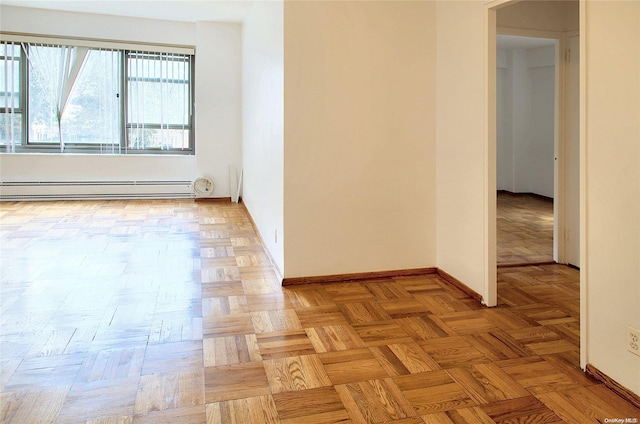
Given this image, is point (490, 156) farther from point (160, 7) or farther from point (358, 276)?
point (160, 7)

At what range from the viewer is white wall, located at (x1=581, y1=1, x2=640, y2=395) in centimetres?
194

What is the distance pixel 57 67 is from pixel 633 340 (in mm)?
7639

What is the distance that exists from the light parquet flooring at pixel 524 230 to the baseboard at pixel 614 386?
2.03m

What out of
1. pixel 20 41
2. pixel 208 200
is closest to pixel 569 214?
pixel 208 200

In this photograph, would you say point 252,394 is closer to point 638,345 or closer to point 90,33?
point 638,345

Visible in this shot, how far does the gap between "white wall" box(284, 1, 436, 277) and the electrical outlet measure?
→ 73.7 inches

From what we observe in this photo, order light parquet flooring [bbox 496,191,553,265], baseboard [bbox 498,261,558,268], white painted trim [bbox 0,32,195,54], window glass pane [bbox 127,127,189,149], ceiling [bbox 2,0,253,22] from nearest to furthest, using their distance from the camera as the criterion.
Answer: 1. baseboard [bbox 498,261,558,268]
2. light parquet flooring [bbox 496,191,553,265]
3. ceiling [bbox 2,0,253,22]
4. white painted trim [bbox 0,32,195,54]
5. window glass pane [bbox 127,127,189,149]

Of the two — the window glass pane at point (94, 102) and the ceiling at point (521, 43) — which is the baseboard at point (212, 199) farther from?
the ceiling at point (521, 43)

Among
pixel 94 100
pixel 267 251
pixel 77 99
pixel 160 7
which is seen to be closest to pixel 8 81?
pixel 77 99

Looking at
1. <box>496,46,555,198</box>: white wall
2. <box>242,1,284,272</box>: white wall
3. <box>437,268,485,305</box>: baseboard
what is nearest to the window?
<box>242,1,284,272</box>: white wall

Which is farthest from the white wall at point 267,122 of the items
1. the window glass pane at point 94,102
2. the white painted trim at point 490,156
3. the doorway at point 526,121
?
the doorway at point 526,121

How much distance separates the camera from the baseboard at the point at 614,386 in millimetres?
1948

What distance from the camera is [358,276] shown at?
12.0ft

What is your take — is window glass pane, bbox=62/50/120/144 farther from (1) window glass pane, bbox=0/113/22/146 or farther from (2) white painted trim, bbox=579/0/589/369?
(2) white painted trim, bbox=579/0/589/369
